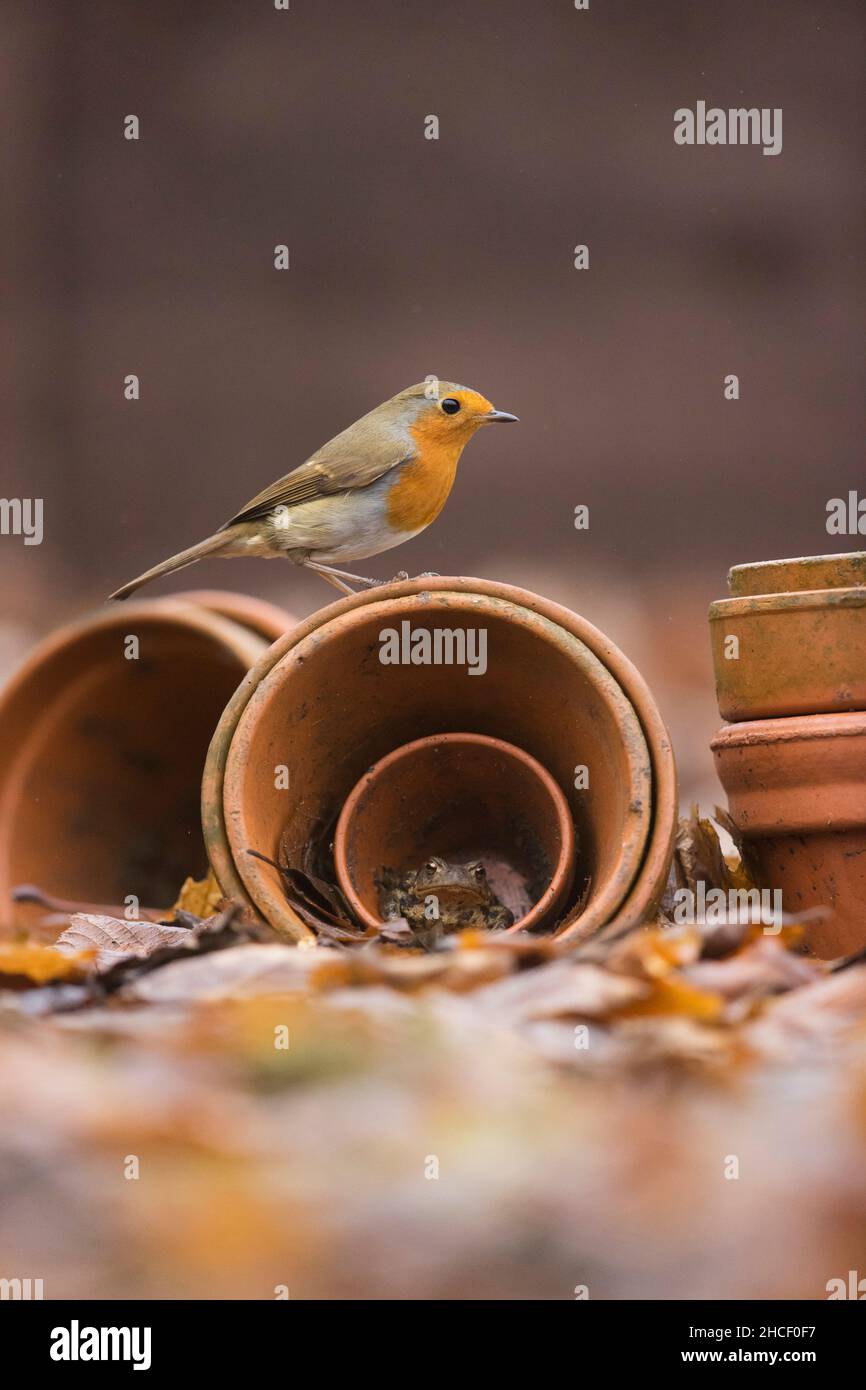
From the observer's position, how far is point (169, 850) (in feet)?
14.3

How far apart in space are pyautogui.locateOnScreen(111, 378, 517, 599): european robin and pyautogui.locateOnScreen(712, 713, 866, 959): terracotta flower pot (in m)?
1.13

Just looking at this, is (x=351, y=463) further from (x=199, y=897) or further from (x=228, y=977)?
(x=228, y=977)

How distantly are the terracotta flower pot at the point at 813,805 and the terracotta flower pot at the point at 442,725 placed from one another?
25 cm

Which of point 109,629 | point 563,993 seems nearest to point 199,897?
point 109,629

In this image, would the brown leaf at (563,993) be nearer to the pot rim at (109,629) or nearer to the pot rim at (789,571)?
the pot rim at (789,571)

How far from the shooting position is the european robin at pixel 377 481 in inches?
149

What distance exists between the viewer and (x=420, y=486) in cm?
379

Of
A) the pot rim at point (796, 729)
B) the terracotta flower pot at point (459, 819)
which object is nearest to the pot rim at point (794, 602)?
the pot rim at point (796, 729)

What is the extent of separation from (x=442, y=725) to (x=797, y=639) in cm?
85

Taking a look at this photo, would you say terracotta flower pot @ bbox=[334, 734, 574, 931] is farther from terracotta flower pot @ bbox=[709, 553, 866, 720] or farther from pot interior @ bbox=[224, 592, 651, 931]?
terracotta flower pot @ bbox=[709, 553, 866, 720]

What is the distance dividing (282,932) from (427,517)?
139 cm

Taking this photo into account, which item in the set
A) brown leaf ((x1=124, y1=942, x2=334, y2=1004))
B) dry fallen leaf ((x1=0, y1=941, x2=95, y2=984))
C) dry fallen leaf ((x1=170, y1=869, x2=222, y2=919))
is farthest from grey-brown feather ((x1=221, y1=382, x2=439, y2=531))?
brown leaf ((x1=124, y1=942, x2=334, y2=1004))

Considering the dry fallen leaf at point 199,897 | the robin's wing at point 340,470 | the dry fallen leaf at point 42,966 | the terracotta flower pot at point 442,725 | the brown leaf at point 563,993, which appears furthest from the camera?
the robin's wing at point 340,470

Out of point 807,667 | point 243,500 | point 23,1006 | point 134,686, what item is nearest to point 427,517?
point 134,686
